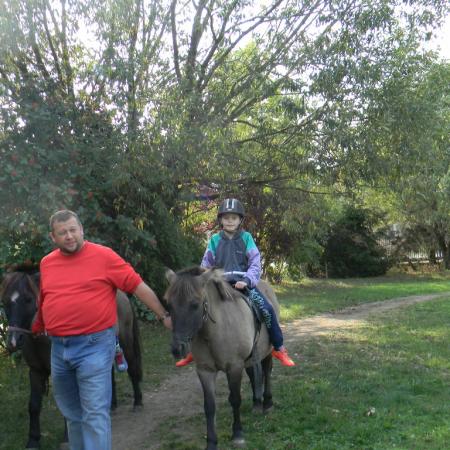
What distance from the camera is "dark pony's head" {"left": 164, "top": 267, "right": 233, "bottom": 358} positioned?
4355mm

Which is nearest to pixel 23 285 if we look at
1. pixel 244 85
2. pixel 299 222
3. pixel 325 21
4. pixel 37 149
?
pixel 37 149

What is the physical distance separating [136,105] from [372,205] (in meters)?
Answer: 20.4

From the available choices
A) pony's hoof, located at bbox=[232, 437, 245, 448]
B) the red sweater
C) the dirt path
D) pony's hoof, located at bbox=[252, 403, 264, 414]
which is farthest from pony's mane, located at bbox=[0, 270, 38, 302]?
pony's hoof, located at bbox=[252, 403, 264, 414]

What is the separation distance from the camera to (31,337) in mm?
5133

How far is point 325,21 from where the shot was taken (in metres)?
10.5

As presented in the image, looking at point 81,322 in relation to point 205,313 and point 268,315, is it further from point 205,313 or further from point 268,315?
point 268,315

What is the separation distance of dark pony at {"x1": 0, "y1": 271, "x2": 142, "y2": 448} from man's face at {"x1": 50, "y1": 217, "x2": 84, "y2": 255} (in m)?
1.15

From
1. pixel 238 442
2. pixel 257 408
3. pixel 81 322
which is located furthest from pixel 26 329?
pixel 257 408

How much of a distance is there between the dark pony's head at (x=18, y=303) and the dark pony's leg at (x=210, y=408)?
5.39ft

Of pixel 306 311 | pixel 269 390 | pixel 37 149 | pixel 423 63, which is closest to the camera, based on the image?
pixel 269 390

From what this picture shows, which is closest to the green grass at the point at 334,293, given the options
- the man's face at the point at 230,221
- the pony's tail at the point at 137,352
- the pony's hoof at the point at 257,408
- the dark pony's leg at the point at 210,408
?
the pony's tail at the point at 137,352

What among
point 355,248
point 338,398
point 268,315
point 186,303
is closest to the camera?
point 186,303

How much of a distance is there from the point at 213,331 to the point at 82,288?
1.65 m

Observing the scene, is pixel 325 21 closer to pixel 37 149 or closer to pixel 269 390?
pixel 37 149
